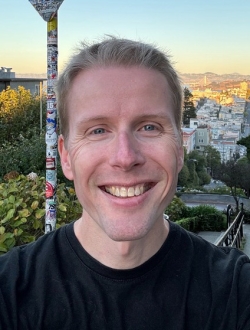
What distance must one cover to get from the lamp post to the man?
1923 mm

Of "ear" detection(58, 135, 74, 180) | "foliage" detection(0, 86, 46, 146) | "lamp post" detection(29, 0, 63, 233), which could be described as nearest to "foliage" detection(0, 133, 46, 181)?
"lamp post" detection(29, 0, 63, 233)

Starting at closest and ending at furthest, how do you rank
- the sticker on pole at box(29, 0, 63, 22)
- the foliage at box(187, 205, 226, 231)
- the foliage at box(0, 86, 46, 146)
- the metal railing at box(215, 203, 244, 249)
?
the sticker on pole at box(29, 0, 63, 22) → the metal railing at box(215, 203, 244, 249) → the foliage at box(187, 205, 226, 231) → the foliage at box(0, 86, 46, 146)

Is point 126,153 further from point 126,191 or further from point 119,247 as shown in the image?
point 119,247

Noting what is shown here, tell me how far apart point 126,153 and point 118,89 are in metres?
0.18

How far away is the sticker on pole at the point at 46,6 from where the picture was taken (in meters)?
3.23

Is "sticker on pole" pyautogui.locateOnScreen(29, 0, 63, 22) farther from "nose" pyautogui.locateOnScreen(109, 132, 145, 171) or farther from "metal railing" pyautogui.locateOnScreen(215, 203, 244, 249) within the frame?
"metal railing" pyautogui.locateOnScreen(215, 203, 244, 249)

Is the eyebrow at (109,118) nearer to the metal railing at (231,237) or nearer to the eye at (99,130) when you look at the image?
the eye at (99,130)

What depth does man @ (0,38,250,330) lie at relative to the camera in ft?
4.32

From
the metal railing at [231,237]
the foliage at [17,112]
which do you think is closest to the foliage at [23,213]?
the metal railing at [231,237]

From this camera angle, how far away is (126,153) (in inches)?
50.3

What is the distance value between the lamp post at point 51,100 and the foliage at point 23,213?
23 cm

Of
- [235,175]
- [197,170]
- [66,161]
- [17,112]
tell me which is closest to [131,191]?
[66,161]

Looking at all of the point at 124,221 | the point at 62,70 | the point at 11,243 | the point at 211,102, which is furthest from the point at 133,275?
the point at 211,102

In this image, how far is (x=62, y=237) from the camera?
1473mm
